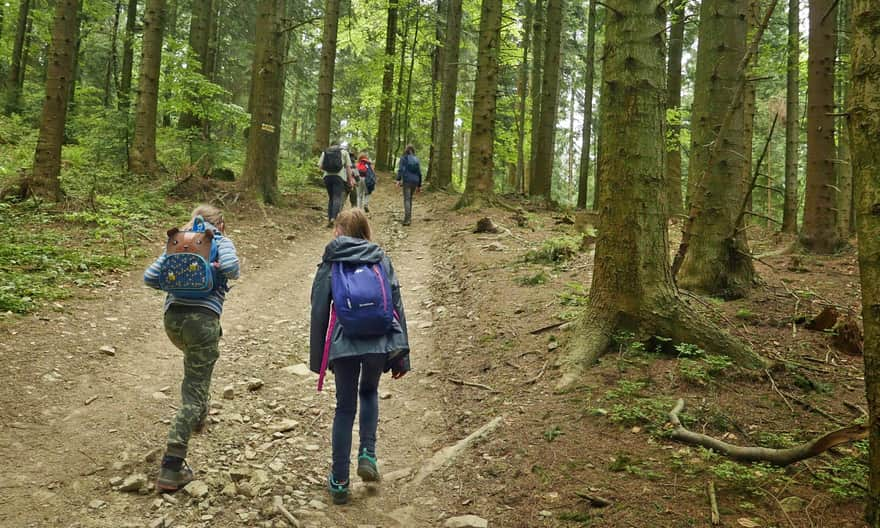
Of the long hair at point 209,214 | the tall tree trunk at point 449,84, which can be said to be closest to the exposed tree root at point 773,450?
the long hair at point 209,214

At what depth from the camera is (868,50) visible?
89.5 inches

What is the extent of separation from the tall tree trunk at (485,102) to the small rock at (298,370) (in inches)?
360

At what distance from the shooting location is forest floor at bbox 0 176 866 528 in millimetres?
3461

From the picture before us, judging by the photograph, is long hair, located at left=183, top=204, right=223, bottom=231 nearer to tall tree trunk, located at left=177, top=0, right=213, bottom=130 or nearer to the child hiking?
the child hiking

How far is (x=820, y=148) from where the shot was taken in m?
9.97

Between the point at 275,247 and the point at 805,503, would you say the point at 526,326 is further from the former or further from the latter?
the point at 275,247

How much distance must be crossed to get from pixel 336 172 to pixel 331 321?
9.43 metres

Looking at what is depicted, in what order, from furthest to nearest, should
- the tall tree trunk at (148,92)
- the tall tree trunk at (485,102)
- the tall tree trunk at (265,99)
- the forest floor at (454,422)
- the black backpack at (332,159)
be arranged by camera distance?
the tall tree trunk at (485,102)
the tall tree trunk at (265,99)
the tall tree trunk at (148,92)
the black backpack at (332,159)
the forest floor at (454,422)

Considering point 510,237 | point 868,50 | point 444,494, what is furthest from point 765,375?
point 510,237

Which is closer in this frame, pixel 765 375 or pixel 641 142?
pixel 765 375

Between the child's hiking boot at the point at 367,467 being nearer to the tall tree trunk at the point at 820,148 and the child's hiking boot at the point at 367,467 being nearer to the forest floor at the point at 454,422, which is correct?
the forest floor at the point at 454,422

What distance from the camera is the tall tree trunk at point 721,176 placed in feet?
21.8

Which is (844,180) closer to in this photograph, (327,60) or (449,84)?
(449,84)

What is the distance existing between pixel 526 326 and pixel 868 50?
180 inches
